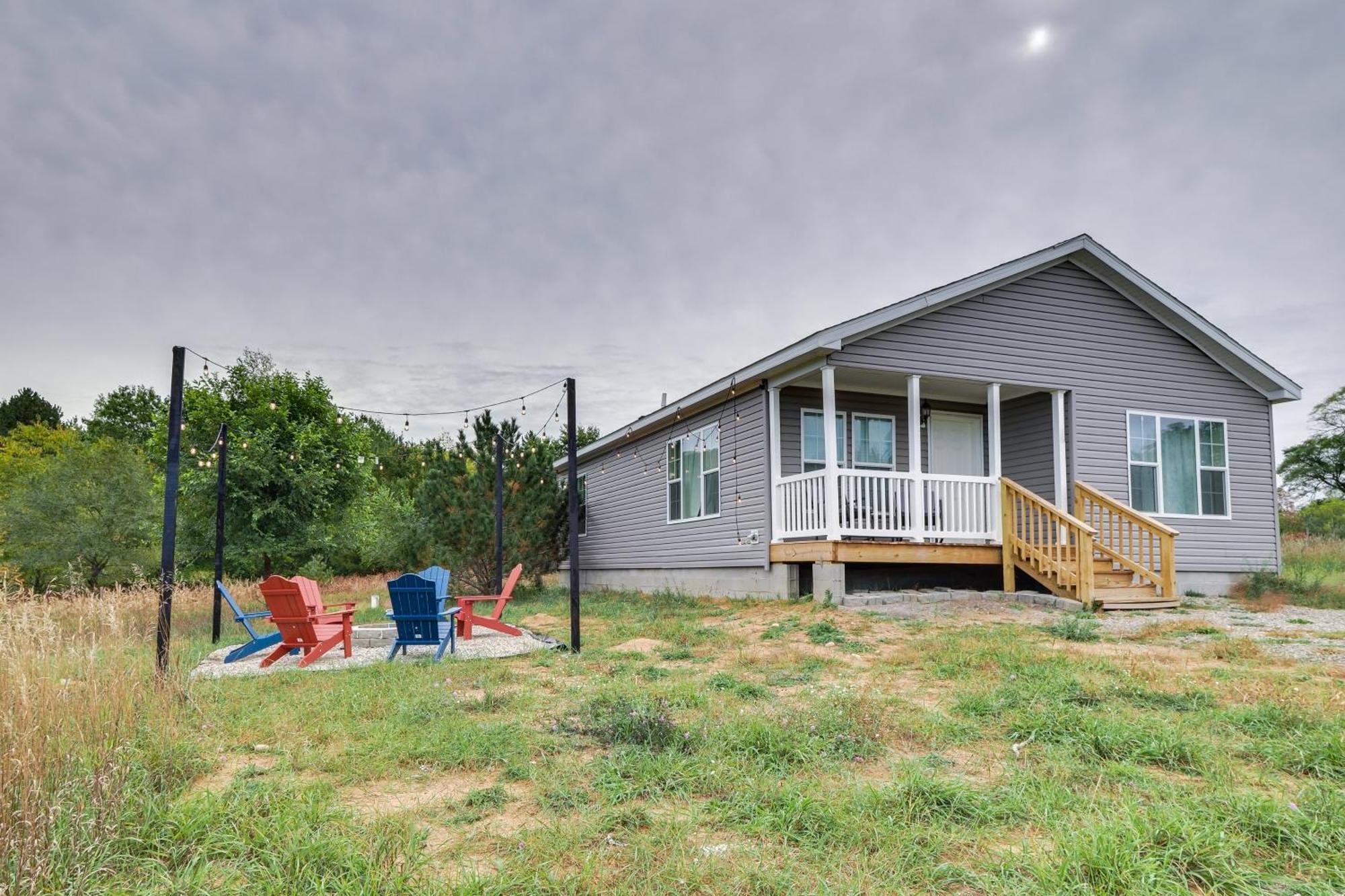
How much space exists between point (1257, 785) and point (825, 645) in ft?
→ 14.6

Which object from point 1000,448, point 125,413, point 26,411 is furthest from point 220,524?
point 26,411

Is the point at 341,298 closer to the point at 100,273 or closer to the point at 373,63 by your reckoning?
the point at 100,273

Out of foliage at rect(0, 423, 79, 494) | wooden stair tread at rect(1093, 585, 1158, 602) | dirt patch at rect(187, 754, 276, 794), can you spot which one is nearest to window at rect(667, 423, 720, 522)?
wooden stair tread at rect(1093, 585, 1158, 602)

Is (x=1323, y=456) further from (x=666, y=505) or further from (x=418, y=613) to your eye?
(x=418, y=613)

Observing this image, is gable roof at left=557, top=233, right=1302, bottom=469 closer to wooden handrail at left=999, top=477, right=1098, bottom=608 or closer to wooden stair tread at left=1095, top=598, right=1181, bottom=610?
wooden handrail at left=999, top=477, right=1098, bottom=608

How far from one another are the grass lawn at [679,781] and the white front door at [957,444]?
756 cm

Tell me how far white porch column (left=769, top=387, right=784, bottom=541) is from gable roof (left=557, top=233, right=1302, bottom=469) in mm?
520

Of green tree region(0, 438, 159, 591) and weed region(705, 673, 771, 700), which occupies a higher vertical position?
green tree region(0, 438, 159, 591)

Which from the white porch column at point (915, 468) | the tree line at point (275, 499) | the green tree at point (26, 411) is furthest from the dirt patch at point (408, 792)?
the green tree at point (26, 411)

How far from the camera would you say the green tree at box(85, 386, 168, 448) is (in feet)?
131

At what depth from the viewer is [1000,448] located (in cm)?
1302

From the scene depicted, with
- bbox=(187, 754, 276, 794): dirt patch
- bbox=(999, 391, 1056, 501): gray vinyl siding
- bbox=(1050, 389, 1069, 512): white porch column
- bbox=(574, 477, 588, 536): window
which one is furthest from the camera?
bbox=(574, 477, 588, 536): window

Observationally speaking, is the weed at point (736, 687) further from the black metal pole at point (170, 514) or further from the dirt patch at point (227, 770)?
the black metal pole at point (170, 514)

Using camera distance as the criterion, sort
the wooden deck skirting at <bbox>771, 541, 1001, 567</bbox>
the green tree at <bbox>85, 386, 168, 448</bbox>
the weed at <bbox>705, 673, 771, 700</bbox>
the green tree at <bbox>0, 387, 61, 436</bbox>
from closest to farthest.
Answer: the weed at <bbox>705, 673, 771, 700</bbox>
the wooden deck skirting at <bbox>771, 541, 1001, 567</bbox>
the green tree at <bbox>0, 387, 61, 436</bbox>
the green tree at <bbox>85, 386, 168, 448</bbox>
